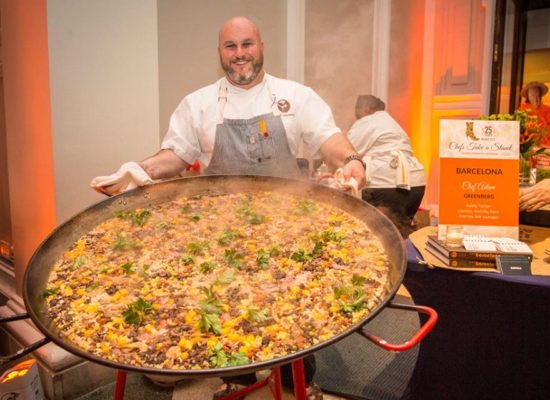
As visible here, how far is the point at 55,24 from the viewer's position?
2180 mm

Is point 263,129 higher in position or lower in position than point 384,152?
higher

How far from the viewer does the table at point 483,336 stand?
1.65 metres

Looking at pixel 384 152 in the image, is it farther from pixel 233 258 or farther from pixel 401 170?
pixel 233 258

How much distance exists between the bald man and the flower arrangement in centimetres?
73

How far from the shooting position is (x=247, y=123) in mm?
2369

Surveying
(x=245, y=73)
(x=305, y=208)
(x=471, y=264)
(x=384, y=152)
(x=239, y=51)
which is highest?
(x=239, y=51)

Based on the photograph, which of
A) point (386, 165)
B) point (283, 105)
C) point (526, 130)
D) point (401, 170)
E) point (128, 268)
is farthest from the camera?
point (386, 165)

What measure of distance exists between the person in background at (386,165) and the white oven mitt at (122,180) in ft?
9.63

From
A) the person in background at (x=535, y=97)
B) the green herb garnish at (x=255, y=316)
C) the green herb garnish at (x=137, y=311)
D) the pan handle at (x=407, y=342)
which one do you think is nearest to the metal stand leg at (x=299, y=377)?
the green herb garnish at (x=255, y=316)

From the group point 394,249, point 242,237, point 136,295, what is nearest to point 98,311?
point 136,295

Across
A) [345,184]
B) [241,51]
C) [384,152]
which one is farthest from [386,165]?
[345,184]

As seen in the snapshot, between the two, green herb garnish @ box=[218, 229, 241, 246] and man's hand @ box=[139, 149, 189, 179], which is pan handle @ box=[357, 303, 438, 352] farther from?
man's hand @ box=[139, 149, 189, 179]

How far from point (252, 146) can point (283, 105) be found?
0.92 feet

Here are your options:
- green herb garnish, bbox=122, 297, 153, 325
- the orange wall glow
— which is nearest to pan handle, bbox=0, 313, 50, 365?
green herb garnish, bbox=122, 297, 153, 325
